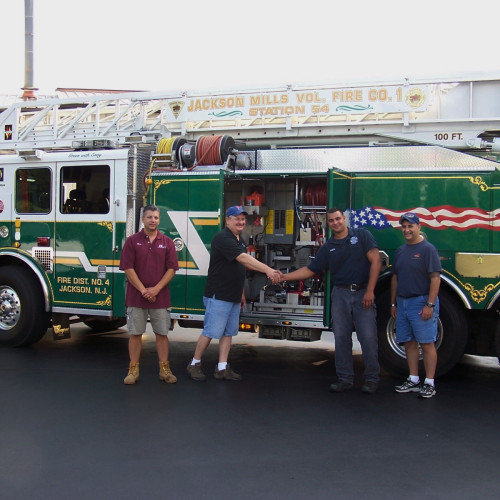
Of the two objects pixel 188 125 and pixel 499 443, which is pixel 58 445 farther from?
pixel 188 125

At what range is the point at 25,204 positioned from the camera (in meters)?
8.58

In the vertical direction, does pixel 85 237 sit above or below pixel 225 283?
above

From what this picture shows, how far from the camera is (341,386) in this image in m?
6.49

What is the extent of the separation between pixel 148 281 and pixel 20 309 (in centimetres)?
270

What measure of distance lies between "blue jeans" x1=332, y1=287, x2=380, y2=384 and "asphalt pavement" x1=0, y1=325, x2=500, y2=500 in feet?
0.98

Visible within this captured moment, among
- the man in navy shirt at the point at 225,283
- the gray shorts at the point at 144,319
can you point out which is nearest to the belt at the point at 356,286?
the man in navy shirt at the point at 225,283

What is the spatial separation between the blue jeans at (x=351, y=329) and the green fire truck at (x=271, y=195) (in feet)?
1.39

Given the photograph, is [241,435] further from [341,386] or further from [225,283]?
[225,283]

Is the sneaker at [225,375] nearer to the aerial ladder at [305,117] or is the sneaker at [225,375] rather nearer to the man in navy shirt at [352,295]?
the man in navy shirt at [352,295]

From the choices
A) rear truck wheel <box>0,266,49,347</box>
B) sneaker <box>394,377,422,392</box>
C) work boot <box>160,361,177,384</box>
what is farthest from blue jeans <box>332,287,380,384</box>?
rear truck wheel <box>0,266,49,347</box>

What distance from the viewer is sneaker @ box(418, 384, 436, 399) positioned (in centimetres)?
A: 625

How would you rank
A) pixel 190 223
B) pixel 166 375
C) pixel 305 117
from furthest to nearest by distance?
pixel 305 117 < pixel 190 223 < pixel 166 375

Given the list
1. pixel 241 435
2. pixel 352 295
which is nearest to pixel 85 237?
pixel 352 295

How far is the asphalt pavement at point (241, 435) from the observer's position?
4168 millimetres
